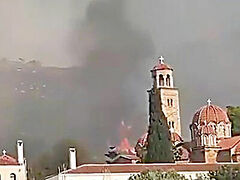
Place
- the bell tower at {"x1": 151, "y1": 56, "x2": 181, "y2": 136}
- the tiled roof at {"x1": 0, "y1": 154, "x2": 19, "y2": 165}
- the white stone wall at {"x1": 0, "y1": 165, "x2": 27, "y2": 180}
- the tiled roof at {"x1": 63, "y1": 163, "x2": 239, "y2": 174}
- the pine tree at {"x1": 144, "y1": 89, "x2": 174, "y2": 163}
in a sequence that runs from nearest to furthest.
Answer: the tiled roof at {"x1": 63, "y1": 163, "x2": 239, "y2": 174}
the white stone wall at {"x1": 0, "y1": 165, "x2": 27, "y2": 180}
the tiled roof at {"x1": 0, "y1": 154, "x2": 19, "y2": 165}
the pine tree at {"x1": 144, "y1": 89, "x2": 174, "y2": 163}
the bell tower at {"x1": 151, "y1": 56, "x2": 181, "y2": 136}

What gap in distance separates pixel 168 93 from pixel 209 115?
24.4ft

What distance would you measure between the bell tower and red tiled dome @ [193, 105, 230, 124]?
5366 mm

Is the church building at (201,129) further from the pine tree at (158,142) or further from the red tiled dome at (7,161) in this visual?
the red tiled dome at (7,161)

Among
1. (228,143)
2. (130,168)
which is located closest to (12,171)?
(130,168)

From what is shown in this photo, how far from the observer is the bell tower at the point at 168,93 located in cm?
5000

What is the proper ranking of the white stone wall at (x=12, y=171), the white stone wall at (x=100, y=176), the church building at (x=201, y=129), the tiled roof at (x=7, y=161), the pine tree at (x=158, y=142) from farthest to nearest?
the church building at (x=201, y=129), the pine tree at (x=158, y=142), the tiled roof at (x=7, y=161), the white stone wall at (x=12, y=171), the white stone wall at (x=100, y=176)

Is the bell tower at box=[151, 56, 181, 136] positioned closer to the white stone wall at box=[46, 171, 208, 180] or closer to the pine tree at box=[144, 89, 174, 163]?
the pine tree at box=[144, 89, 174, 163]

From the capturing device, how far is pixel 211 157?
40.8m

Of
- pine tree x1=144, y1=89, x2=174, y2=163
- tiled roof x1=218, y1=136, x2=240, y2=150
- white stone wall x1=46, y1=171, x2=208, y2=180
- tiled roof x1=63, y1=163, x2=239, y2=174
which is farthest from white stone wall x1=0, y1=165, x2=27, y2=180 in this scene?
tiled roof x1=218, y1=136, x2=240, y2=150

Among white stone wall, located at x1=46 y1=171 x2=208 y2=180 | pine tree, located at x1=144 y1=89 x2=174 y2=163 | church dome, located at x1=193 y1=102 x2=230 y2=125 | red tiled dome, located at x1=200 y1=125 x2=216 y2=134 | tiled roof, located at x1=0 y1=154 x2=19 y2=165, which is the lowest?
white stone wall, located at x1=46 y1=171 x2=208 y2=180

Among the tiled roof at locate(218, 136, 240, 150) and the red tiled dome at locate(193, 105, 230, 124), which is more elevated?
the red tiled dome at locate(193, 105, 230, 124)

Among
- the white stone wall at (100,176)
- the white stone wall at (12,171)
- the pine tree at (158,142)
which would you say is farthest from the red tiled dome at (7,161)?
the pine tree at (158,142)

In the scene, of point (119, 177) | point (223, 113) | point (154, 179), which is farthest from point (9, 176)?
point (223, 113)

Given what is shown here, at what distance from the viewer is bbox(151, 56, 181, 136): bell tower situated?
5000 cm
